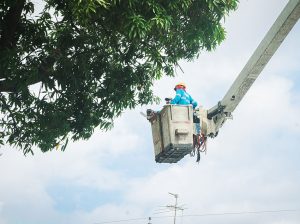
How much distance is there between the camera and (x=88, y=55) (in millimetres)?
12586

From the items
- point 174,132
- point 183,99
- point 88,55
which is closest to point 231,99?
point 183,99

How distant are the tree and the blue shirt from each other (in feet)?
6.15

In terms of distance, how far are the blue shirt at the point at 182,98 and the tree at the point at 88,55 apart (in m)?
1.88

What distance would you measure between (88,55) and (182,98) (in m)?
4.52

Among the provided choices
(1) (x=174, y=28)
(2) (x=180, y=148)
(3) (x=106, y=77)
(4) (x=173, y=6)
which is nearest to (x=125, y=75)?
(3) (x=106, y=77)

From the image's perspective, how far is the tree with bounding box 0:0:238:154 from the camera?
35.5ft

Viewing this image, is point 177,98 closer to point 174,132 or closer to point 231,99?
point 174,132

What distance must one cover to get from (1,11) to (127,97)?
417cm

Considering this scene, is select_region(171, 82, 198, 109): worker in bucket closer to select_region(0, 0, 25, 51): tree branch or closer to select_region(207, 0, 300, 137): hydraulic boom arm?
select_region(207, 0, 300, 137): hydraulic boom arm

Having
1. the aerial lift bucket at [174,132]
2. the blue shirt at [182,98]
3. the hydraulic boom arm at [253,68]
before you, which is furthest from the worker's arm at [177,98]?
the hydraulic boom arm at [253,68]

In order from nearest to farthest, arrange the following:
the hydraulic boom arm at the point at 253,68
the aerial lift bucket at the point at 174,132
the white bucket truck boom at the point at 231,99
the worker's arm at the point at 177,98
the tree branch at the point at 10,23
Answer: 1. the aerial lift bucket at the point at 174,132
2. the white bucket truck boom at the point at 231,99
3. the worker's arm at the point at 177,98
4. the hydraulic boom arm at the point at 253,68
5. the tree branch at the point at 10,23

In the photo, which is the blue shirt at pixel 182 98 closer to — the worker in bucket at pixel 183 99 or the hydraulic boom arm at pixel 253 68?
the worker in bucket at pixel 183 99

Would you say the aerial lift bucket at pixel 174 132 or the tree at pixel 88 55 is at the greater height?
the tree at pixel 88 55

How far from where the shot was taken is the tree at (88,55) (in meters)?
10.8
